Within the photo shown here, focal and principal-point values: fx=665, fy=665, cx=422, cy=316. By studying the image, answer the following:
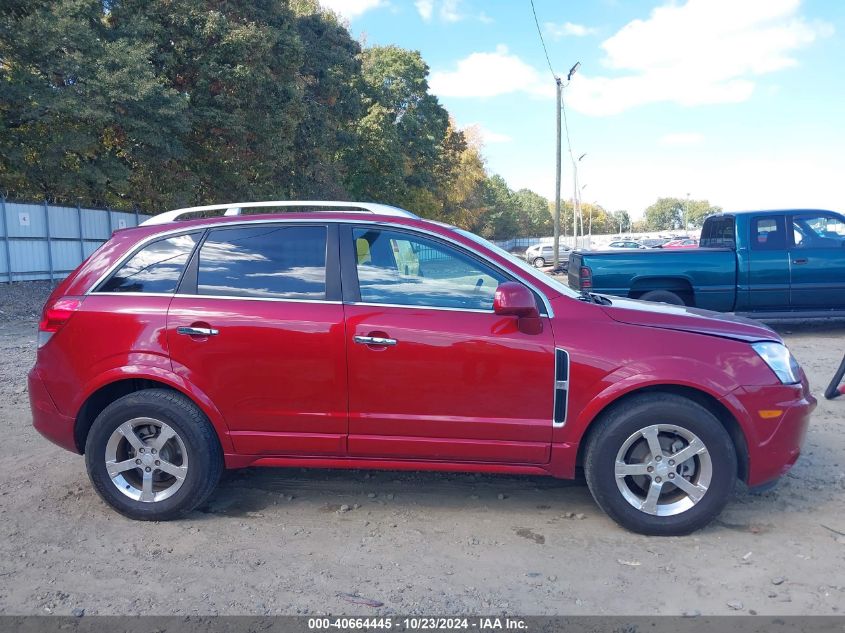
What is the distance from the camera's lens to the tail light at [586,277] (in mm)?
9859

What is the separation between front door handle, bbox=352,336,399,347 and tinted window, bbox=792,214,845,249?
345 inches

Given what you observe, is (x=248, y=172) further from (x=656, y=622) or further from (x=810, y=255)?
(x=656, y=622)

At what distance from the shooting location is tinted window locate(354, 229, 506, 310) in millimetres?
3945

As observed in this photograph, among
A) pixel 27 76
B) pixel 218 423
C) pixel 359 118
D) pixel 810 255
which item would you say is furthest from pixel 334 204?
pixel 359 118

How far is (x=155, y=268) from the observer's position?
4188mm

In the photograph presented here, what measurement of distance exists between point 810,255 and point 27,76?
59.3 feet

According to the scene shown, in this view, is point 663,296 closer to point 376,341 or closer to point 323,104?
point 376,341

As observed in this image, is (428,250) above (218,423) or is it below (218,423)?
above

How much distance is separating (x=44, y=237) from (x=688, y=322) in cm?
1849

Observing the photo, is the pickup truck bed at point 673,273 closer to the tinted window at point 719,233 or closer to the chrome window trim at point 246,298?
the tinted window at point 719,233

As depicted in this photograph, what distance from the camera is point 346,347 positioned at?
3863mm

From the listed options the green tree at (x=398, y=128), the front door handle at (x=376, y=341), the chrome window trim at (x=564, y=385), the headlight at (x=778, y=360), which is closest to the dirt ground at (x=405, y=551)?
the chrome window trim at (x=564, y=385)

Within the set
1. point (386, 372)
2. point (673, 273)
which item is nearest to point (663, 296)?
point (673, 273)

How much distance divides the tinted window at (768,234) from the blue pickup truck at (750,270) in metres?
0.02
